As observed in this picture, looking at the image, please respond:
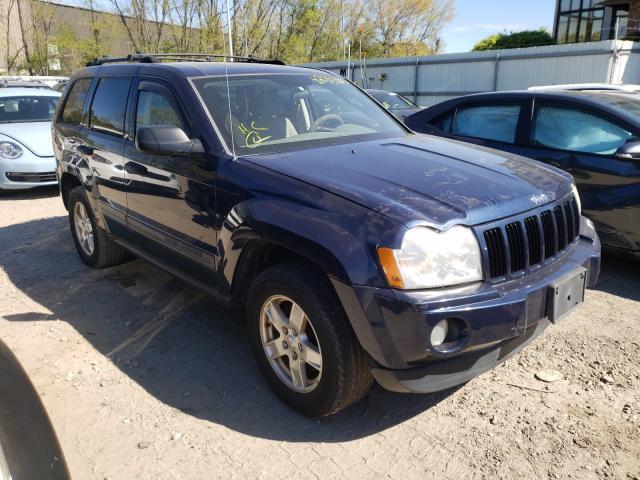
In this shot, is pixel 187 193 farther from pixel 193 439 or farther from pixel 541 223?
pixel 541 223

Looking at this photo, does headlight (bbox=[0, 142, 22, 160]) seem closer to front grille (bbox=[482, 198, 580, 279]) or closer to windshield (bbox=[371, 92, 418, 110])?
windshield (bbox=[371, 92, 418, 110])

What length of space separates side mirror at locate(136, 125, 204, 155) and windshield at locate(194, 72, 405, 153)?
198 mm

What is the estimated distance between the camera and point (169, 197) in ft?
11.5

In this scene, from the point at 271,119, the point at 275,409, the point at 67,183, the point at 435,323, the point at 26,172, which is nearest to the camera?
the point at 435,323

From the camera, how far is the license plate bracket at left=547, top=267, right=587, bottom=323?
2.60 meters

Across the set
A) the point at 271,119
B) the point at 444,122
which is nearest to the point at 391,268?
the point at 271,119

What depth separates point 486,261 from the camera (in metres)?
2.45

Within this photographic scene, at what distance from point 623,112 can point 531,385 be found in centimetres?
277

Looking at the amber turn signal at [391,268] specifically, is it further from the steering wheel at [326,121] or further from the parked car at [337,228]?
the steering wheel at [326,121]

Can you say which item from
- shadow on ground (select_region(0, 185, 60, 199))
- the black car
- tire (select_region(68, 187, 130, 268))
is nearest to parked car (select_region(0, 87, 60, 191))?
shadow on ground (select_region(0, 185, 60, 199))

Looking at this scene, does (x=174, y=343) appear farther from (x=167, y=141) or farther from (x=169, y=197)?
(x=167, y=141)

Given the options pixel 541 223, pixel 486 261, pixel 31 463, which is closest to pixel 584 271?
pixel 541 223

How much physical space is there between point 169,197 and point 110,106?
1.35 metres

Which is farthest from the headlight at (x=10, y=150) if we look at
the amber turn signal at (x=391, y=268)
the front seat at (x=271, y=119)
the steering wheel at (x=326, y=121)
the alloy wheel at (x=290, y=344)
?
the amber turn signal at (x=391, y=268)
